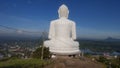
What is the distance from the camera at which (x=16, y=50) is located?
1166 centimetres

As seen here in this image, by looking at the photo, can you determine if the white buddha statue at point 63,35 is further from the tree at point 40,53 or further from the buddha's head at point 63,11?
the tree at point 40,53

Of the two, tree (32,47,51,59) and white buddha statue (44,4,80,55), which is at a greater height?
white buddha statue (44,4,80,55)

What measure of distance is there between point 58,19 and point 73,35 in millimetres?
1259

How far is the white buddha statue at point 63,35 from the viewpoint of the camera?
10578 mm

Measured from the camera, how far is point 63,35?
36.9ft

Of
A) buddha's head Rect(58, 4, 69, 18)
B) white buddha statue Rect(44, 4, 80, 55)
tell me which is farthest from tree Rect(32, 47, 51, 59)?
buddha's head Rect(58, 4, 69, 18)

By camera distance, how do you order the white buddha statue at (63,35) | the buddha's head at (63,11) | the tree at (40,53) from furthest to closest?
the buddha's head at (63,11)
the white buddha statue at (63,35)
the tree at (40,53)

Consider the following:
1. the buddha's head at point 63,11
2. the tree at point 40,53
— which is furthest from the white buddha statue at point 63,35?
the tree at point 40,53

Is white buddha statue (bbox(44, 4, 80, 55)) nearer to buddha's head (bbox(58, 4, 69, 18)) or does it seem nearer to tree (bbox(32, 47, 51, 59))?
buddha's head (bbox(58, 4, 69, 18))

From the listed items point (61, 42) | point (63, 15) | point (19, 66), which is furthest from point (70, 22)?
point (19, 66)

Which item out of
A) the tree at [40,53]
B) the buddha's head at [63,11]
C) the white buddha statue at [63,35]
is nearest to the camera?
the tree at [40,53]

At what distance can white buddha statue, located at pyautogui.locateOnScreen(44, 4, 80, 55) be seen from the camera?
34.7 feet

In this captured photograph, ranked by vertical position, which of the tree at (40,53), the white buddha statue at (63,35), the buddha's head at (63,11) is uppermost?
the buddha's head at (63,11)

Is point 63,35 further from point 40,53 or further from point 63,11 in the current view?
point 40,53
